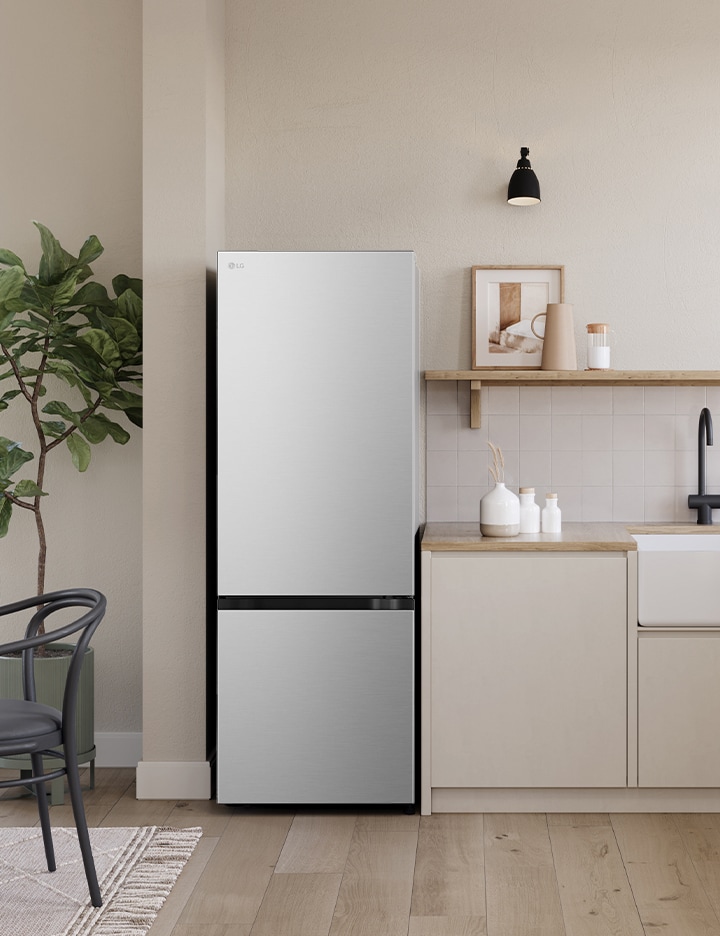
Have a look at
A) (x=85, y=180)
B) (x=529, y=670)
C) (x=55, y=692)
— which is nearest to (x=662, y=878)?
(x=529, y=670)

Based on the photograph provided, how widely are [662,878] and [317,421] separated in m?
1.55

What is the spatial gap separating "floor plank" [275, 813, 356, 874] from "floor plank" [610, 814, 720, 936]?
0.77 metres

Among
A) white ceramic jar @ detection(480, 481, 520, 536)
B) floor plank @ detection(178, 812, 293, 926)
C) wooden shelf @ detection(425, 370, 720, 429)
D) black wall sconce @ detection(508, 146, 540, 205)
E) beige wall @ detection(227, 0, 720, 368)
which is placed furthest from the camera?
beige wall @ detection(227, 0, 720, 368)

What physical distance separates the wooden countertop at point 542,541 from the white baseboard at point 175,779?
3.37 ft

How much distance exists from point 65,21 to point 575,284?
205 centimetres

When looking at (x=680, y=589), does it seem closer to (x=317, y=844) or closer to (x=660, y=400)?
(x=660, y=400)

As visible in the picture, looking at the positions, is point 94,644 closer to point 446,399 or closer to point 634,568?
point 446,399

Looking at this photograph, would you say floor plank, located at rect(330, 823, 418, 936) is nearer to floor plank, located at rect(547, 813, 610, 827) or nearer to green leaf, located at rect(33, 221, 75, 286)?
floor plank, located at rect(547, 813, 610, 827)

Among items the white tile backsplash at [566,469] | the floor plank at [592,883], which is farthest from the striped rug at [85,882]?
the white tile backsplash at [566,469]

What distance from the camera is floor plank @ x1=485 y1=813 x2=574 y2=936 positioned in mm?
2393

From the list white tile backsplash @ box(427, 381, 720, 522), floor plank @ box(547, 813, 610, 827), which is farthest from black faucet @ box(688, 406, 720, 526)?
floor plank @ box(547, 813, 610, 827)

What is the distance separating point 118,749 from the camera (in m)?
3.64

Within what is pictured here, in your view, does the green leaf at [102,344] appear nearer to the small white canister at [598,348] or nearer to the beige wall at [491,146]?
the beige wall at [491,146]

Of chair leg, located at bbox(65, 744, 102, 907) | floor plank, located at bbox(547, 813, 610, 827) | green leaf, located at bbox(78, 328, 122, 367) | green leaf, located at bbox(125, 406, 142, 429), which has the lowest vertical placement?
floor plank, located at bbox(547, 813, 610, 827)
